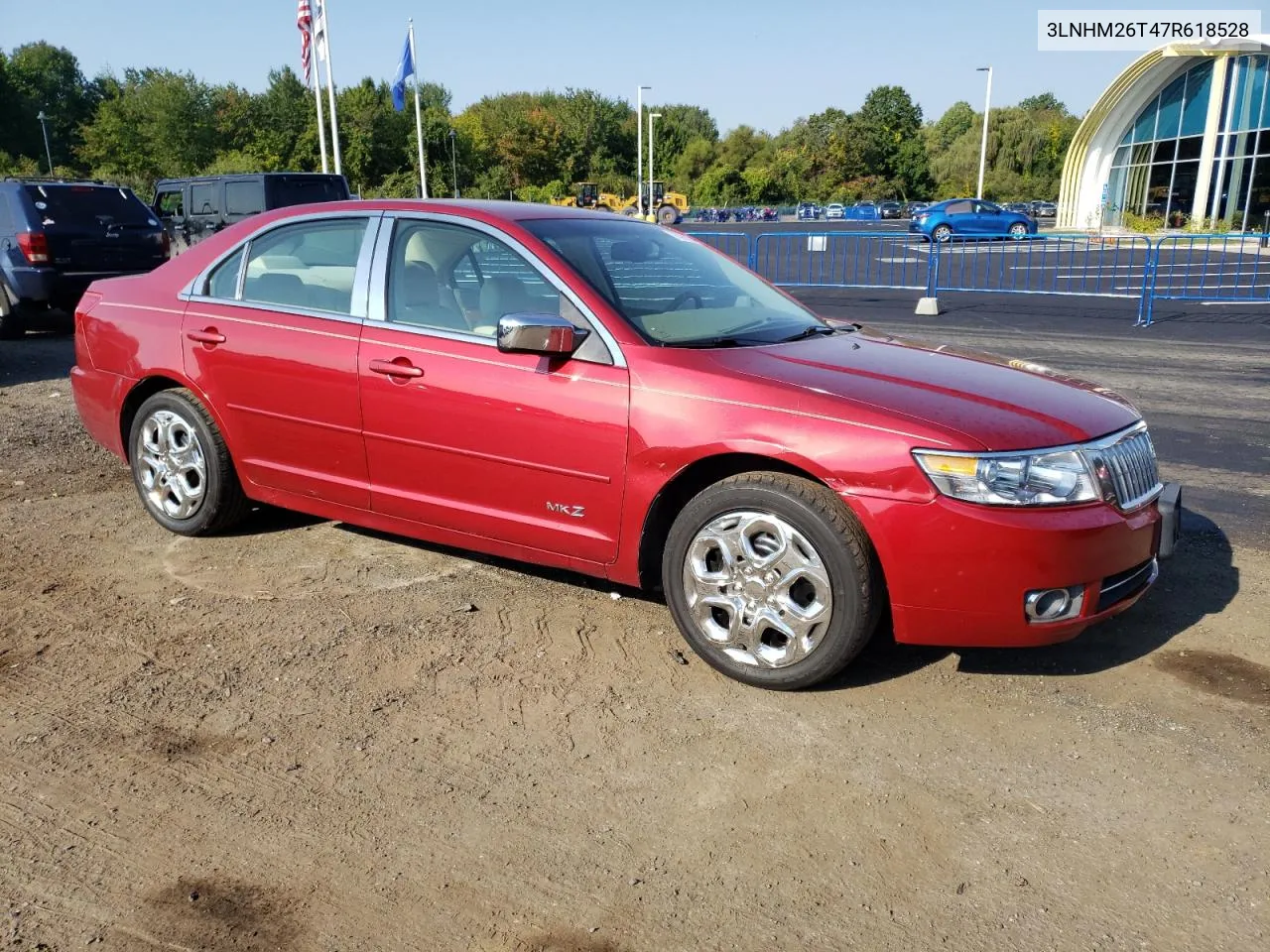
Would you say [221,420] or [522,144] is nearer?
[221,420]

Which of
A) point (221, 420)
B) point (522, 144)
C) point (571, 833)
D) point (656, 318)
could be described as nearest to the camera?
point (571, 833)

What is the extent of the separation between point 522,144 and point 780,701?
256ft

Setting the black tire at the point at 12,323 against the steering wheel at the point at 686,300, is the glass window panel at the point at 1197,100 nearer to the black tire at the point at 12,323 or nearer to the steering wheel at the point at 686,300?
the black tire at the point at 12,323

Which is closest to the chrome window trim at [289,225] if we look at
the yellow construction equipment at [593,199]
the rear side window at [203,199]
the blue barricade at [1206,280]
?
the blue barricade at [1206,280]

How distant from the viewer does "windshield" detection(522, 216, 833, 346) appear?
159 inches

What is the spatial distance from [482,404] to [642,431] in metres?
0.69

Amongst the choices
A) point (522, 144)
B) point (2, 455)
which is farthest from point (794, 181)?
point (2, 455)

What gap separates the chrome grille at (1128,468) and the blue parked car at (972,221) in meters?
33.5

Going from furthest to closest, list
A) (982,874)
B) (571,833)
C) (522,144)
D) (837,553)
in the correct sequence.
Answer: (522,144), (837,553), (571,833), (982,874)

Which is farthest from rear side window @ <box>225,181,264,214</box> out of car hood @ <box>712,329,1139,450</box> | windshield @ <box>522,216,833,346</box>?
car hood @ <box>712,329,1139,450</box>

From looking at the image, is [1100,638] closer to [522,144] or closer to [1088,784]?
[1088,784]

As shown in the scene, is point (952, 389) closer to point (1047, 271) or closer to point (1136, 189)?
point (1047, 271)

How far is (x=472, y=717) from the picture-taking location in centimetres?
345

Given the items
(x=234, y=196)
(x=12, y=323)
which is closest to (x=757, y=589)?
(x=12, y=323)
